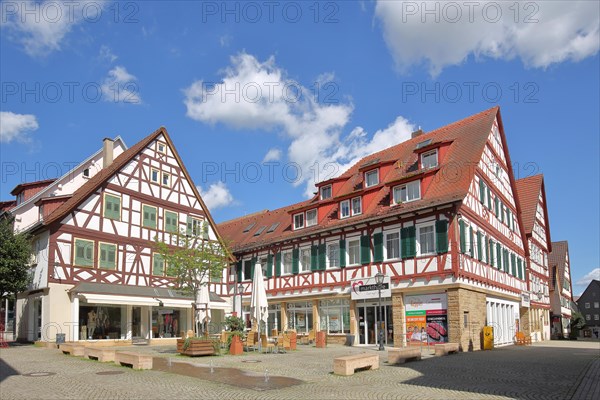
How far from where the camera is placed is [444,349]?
21.0 m

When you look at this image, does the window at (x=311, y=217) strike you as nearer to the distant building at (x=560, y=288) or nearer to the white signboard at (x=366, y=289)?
the white signboard at (x=366, y=289)

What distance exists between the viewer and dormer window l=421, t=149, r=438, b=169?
28.5 meters

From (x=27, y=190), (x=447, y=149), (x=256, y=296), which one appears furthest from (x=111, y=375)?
(x=27, y=190)

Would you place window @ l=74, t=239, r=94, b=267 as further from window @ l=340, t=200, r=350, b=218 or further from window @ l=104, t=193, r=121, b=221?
window @ l=340, t=200, r=350, b=218

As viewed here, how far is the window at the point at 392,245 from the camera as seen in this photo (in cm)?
2720

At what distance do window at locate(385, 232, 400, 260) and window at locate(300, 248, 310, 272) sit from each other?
19.7ft

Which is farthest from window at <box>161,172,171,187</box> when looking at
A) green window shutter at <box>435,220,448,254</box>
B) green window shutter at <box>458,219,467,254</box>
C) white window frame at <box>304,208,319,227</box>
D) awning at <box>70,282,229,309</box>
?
green window shutter at <box>458,219,467,254</box>

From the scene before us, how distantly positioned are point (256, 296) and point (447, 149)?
1206 cm

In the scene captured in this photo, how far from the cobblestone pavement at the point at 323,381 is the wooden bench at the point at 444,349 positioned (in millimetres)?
1822

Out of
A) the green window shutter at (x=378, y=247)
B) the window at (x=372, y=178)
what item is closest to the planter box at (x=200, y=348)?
the green window shutter at (x=378, y=247)

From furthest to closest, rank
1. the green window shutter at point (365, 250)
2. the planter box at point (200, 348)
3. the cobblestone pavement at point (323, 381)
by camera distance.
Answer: the green window shutter at point (365, 250)
the planter box at point (200, 348)
the cobblestone pavement at point (323, 381)

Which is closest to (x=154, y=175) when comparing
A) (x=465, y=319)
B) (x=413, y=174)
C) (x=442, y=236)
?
(x=413, y=174)

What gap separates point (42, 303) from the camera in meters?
27.3

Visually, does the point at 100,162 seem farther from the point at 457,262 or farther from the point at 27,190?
the point at 457,262
